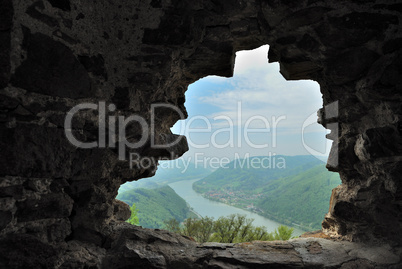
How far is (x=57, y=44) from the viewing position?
1554 mm

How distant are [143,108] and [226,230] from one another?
36.2 ft

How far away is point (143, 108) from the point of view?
197 centimetres

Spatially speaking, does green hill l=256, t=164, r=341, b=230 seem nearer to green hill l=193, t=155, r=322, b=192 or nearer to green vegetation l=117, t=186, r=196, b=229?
green hill l=193, t=155, r=322, b=192

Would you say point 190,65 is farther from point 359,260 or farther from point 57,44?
point 359,260

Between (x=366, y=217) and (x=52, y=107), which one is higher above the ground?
(x=52, y=107)

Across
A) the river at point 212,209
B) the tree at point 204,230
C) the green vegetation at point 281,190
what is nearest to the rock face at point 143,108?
the green vegetation at point 281,190

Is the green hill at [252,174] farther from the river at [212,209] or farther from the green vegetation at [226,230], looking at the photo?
the green vegetation at [226,230]

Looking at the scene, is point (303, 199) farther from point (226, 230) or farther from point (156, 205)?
point (156, 205)

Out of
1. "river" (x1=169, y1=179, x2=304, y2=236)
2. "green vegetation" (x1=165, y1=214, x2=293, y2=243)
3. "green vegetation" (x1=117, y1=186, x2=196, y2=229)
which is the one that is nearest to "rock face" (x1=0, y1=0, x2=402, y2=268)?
"green vegetation" (x1=165, y1=214, x2=293, y2=243)

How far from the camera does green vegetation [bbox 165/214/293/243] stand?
11.4 metres

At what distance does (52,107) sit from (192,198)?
839 inches

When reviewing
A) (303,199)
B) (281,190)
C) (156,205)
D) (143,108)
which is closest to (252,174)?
(281,190)

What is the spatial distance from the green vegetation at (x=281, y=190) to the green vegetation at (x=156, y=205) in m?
2.77

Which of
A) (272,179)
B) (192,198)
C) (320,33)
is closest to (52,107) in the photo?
(320,33)
